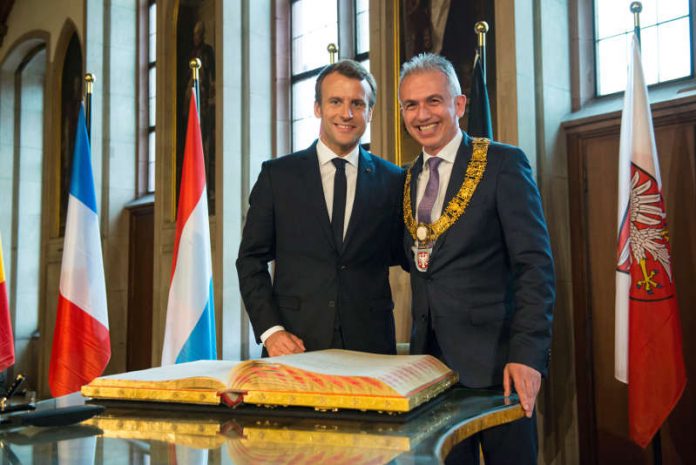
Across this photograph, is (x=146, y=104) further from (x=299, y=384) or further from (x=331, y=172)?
(x=299, y=384)

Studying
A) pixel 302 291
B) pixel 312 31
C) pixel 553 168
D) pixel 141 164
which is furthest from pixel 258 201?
pixel 141 164

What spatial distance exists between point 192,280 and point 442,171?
3.56 m

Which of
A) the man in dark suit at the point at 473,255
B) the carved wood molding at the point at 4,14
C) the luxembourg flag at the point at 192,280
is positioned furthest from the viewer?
the carved wood molding at the point at 4,14

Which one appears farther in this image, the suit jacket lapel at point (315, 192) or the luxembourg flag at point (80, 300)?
the luxembourg flag at point (80, 300)

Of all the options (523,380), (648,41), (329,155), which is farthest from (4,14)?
(523,380)

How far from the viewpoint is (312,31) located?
734 centimetres

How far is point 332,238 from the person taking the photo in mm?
2416

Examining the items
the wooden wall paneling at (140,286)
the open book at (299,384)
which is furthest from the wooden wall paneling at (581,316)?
the wooden wall paneling at (140,286)

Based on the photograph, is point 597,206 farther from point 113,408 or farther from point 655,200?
point 113,408

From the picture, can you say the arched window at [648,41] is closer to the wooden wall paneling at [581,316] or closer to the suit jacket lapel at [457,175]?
the wooden wall paneling at [581,316]

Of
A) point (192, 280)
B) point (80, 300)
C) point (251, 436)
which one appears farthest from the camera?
point (80, 300)

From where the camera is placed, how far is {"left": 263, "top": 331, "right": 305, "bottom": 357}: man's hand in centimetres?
212

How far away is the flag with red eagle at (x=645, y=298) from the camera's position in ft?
11.8

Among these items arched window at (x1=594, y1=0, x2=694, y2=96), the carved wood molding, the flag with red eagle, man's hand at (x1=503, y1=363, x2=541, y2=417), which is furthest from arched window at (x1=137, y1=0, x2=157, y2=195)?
man's hand at (x1=503, y1=363, x2=541, y2=417)
